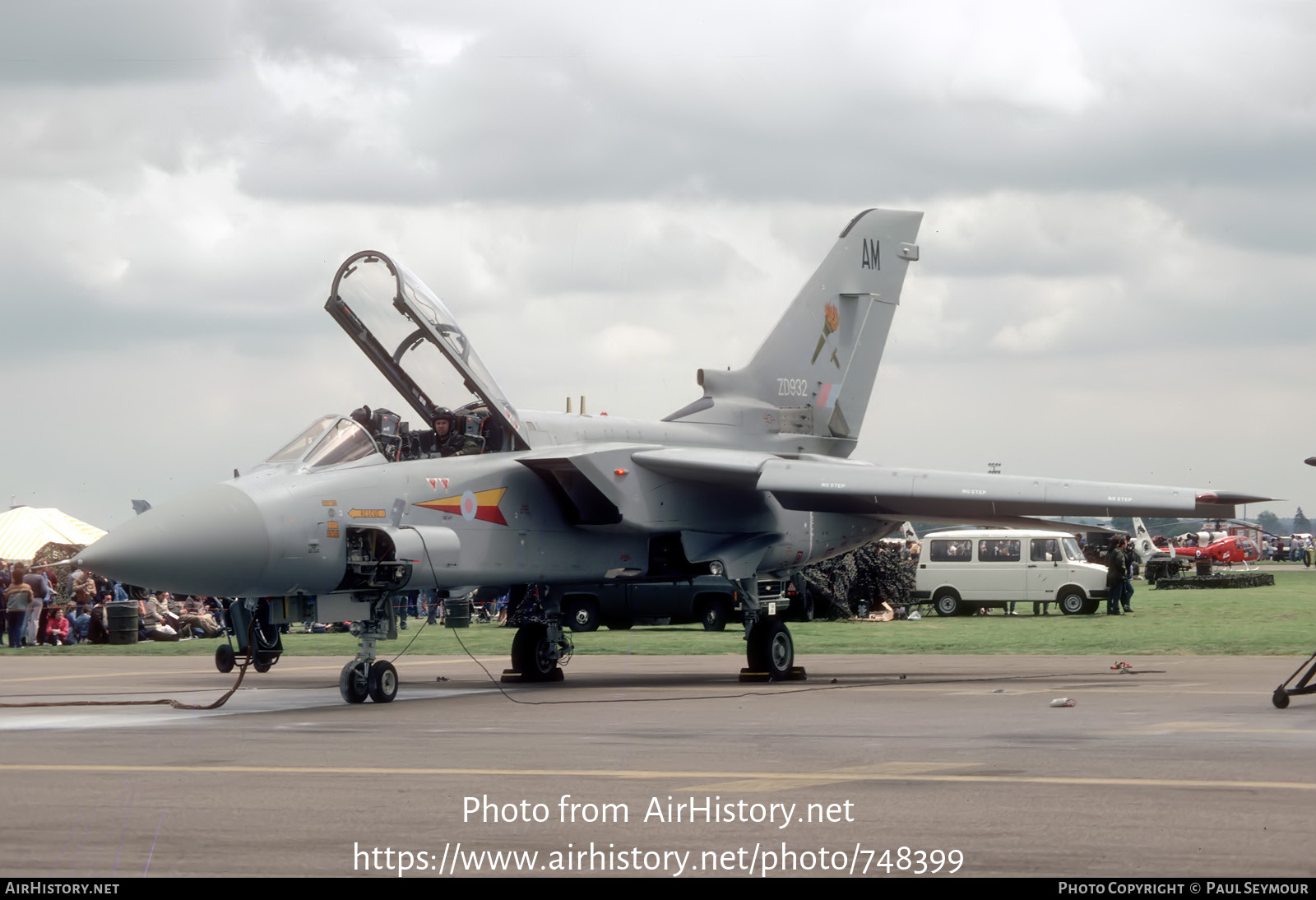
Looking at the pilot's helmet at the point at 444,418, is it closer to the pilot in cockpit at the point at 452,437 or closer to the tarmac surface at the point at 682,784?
the pilot in cockpit at the point at 452,437

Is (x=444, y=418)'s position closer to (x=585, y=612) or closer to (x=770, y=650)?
(x=770, y=650)

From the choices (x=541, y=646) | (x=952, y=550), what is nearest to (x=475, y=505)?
(x=541, y=646)

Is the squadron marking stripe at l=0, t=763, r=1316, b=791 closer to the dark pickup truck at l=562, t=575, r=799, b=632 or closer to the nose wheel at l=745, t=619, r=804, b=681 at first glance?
the nose wheel at l=745, t=619, r=804, b=681

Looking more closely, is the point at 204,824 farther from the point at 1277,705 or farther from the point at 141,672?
the point at 141,672

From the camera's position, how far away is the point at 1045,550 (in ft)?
123

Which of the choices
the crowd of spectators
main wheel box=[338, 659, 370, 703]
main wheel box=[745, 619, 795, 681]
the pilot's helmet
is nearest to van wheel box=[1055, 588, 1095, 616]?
the crowd of spectators

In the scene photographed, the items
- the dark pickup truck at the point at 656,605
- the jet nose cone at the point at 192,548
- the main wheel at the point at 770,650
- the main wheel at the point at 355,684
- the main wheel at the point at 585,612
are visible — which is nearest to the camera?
the jet nose cone at the point at 192,548

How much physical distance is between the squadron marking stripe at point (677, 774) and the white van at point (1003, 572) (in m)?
29.1

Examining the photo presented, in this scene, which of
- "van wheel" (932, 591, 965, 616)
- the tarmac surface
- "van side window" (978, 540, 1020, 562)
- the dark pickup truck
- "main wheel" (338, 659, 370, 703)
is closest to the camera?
the tarmac surface

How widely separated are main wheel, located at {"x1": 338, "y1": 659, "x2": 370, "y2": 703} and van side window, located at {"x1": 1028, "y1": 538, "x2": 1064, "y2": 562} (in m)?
25.8

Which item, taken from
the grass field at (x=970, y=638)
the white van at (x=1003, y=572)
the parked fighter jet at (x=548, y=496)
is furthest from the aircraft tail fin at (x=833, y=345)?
the white van at (x=1003, y=572)

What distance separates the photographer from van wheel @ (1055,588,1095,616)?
1454 inches

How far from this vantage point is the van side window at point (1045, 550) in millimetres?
37469

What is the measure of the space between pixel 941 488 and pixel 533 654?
17.3ft
